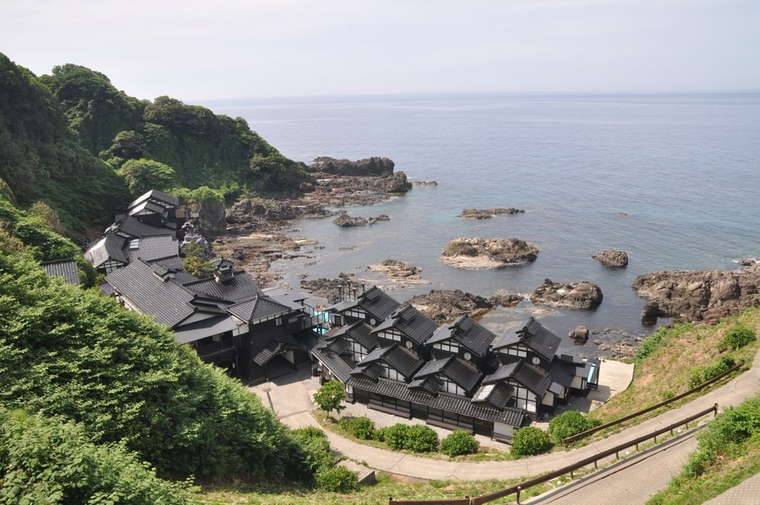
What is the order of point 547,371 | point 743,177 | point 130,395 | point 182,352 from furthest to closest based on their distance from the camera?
point 743,177 < point 547,371 < point 182,352 < point 130,395

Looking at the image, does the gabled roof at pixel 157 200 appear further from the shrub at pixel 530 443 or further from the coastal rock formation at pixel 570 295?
the shrub at pixel 530 443

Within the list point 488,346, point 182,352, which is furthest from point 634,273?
point 182,352

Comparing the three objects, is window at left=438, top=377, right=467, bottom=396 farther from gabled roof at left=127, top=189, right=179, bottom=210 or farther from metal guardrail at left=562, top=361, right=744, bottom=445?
gabled roof at left=127, top=189, right=179, bottom=210

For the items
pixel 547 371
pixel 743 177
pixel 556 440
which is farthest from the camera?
pixel 743 177

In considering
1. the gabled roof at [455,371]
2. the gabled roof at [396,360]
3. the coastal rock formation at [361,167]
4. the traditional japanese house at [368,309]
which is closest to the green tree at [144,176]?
the coastal rock formation at [361,167]

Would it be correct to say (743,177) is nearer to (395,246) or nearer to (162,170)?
(395,246)

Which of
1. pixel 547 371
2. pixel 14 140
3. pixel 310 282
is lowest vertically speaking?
pixel 310 282
